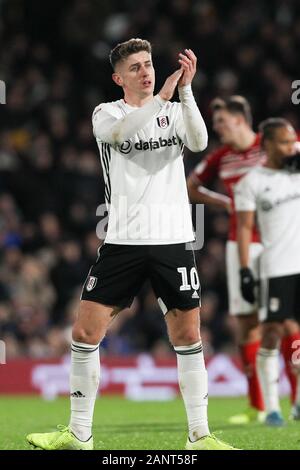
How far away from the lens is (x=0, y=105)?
49.1 ft

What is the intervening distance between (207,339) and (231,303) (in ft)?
14.8

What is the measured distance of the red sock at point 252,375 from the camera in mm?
8797

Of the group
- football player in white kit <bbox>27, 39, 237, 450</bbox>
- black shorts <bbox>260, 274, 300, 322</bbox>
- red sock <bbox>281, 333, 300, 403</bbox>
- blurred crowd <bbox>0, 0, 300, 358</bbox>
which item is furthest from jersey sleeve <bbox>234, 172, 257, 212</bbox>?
blurred crowd <bbox>0, 0, 300, 358</bbox>

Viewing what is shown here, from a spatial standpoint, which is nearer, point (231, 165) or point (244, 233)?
point (244, 233)

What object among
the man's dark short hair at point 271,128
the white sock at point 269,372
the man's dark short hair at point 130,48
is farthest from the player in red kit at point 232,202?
the man's dark short hair at point 130,48

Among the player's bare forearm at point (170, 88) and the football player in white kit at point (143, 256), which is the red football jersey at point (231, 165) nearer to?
the football player in white kit at point (143, 256)

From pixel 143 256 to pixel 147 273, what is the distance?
0.38 feet

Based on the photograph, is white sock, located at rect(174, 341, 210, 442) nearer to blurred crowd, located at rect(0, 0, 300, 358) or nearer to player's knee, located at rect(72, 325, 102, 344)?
player's knee, located at rect(72, 325, 102, 344)

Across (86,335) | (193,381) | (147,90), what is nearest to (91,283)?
(86,335)

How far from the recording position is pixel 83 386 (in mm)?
5887

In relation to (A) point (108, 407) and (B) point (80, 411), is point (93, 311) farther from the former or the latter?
(A) point (108, 407)

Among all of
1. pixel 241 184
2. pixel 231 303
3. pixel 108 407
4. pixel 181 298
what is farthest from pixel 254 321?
pixel 181 298

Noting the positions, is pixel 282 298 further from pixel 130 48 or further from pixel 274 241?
pixel 130 48

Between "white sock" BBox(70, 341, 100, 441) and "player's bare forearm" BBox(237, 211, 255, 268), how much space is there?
2.73m
